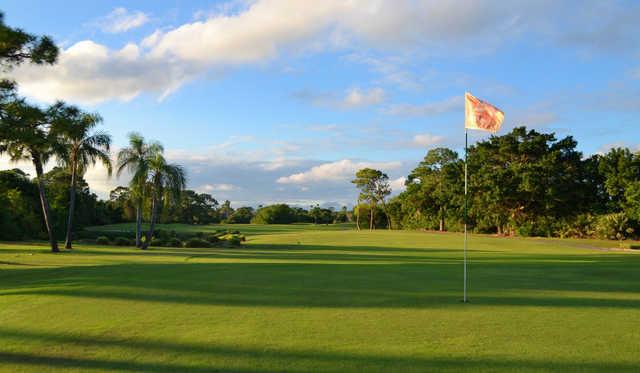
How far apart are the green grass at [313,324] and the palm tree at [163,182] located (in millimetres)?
20804

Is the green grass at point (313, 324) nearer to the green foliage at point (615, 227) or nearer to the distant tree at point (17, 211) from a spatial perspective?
the green foliage at point (615, 227)

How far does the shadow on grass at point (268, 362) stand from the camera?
6281 millimetres

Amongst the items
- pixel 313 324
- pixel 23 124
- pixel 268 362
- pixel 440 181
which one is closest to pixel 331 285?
pixel 313 324

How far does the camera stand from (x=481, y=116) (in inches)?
480

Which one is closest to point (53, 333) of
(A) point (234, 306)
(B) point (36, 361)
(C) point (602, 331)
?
(B) point (36, 361)

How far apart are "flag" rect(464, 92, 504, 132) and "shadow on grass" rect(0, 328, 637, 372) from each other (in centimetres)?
695

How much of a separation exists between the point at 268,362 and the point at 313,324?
221cm

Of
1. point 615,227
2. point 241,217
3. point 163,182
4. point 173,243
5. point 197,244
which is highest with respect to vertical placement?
point 163,182

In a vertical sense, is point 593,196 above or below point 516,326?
above

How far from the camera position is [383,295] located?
12.0 meters

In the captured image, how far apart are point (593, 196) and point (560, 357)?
48859mm

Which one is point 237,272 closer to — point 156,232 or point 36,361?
point 36,361

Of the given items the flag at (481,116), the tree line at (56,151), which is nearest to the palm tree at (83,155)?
the tree line at (56,151)

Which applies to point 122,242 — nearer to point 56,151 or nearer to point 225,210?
point 56,151
